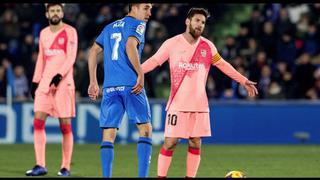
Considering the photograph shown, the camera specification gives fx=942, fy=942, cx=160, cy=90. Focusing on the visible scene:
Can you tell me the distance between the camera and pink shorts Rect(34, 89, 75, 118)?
43.0 ft

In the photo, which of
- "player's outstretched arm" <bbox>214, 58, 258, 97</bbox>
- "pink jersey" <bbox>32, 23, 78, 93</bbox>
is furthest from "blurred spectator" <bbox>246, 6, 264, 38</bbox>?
"player's outstretched arm" <bbox>214, 58, 258, 97</bbox>

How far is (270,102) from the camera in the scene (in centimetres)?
2002

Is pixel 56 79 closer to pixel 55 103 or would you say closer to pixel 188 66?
pixel 55 103

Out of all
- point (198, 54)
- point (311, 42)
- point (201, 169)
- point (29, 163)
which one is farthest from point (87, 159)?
point (311, 42)

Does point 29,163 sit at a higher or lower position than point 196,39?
lower

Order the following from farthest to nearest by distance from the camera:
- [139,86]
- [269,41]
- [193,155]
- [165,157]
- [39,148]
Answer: [269,41]
[39,148]
[193,155]
[165,157]
[139,86]

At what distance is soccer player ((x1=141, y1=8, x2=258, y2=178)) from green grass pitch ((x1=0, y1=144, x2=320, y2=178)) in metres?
1.71

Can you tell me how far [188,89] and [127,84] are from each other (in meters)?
0.82

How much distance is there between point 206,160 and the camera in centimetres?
1543

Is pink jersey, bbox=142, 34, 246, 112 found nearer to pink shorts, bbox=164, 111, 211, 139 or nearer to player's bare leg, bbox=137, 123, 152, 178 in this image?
pink shorts, bbox=164, 111, 211, 139

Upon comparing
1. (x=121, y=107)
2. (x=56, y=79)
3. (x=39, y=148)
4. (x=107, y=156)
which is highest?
(x=56, y=79)

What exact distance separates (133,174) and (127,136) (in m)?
6.81

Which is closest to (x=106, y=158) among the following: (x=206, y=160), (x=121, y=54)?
(x=121, y=54)

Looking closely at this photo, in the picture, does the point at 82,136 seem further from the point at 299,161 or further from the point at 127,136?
the point at 299,161
